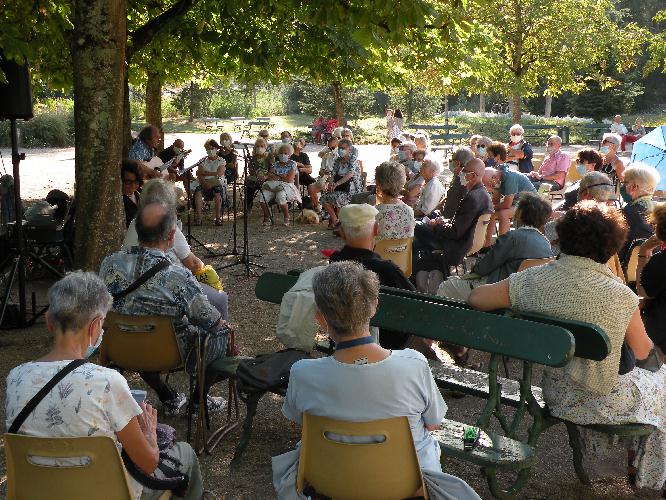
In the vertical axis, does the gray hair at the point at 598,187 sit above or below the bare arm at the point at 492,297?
above

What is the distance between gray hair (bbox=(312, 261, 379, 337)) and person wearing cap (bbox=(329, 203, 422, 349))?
5.42ft

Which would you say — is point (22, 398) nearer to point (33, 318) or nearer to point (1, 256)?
point (33, 318)

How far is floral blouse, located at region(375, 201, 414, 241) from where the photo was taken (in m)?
7.00

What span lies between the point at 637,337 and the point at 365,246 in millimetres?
1599

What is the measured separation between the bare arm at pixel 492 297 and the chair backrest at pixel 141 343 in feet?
5.25

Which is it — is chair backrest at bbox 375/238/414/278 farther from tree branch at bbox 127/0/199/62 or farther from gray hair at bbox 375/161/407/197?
tree branch at bbox 127/0/199/62

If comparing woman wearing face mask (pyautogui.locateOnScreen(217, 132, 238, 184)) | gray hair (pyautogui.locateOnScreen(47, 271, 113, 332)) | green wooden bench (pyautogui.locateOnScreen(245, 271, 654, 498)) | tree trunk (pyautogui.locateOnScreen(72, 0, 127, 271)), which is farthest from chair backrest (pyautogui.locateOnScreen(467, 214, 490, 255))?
woman wearing face mask (pyautogui.locateOnScreen(217, 132, 238, 184))

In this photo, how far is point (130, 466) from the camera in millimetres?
2975

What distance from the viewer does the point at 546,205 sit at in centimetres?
550

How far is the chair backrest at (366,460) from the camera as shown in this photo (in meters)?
2.77

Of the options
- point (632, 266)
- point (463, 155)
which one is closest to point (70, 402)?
point (632, 266)

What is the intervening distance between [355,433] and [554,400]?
1.64m

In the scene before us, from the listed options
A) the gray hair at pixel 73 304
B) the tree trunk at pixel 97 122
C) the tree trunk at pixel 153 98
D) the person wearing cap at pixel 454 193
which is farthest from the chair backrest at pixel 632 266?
the tree trunk at pixel 153 98

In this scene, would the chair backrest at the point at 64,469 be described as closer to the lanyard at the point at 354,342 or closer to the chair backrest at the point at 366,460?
the chair backrest at the point at 366,460
